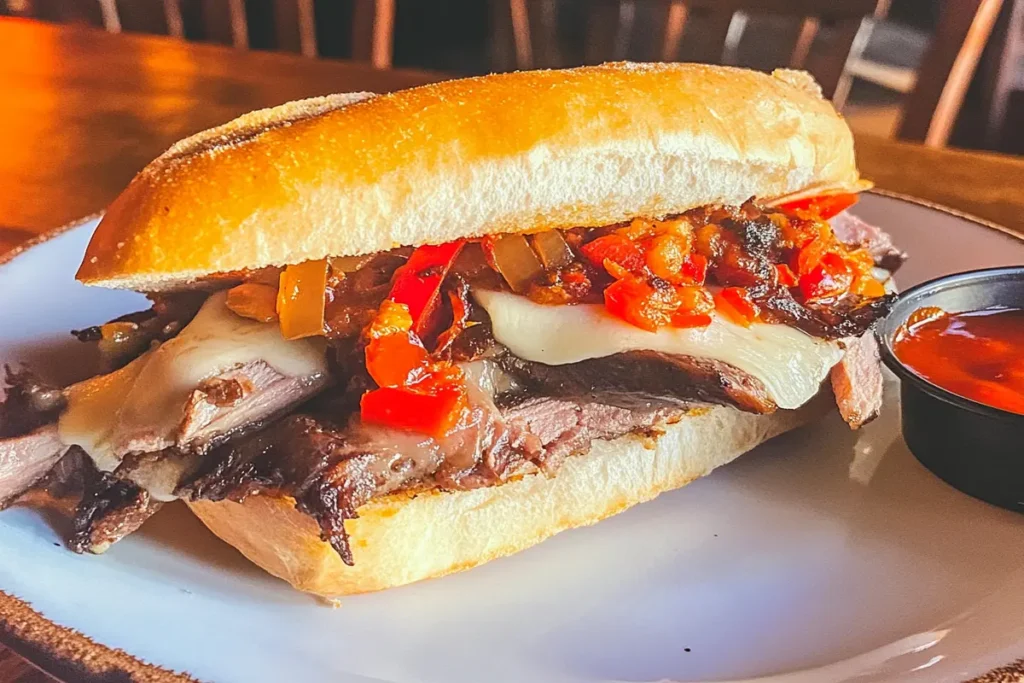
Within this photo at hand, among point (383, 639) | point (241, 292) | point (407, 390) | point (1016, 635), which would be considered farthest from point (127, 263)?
point (1016, 635)

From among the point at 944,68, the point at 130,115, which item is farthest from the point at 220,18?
the point at 944,68

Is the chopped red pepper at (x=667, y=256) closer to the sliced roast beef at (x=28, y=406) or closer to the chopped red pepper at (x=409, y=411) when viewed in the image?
the chopped red pepper at (x=409, y=411)

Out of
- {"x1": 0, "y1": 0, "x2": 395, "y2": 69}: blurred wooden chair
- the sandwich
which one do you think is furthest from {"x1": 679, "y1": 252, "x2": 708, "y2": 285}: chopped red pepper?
{"x1": 0, "y1": 0, "x2": 395, "y2": 69}: blurred wooden chair

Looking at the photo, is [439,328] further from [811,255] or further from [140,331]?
[811,255]

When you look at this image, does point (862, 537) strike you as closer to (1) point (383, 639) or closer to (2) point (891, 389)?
(2) point (891, 389)

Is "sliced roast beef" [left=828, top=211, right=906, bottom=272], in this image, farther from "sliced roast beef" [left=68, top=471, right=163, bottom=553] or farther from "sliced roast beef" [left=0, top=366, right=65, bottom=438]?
"sliced roast beef" [left=0, top=366, right=65, bottom=438]
